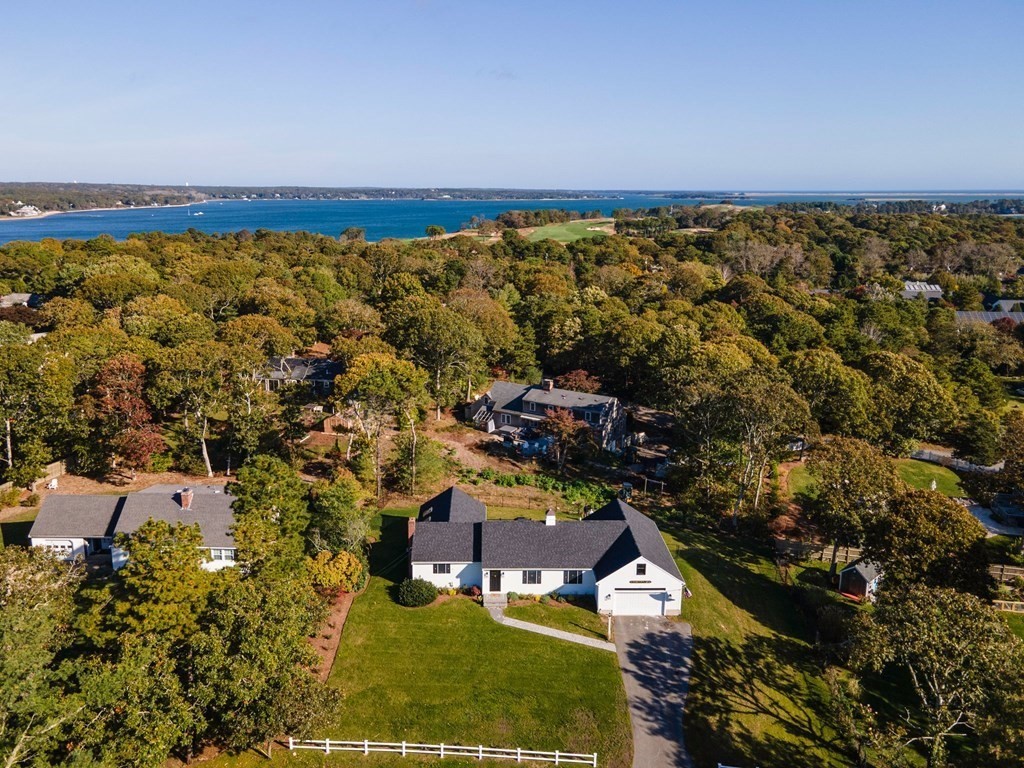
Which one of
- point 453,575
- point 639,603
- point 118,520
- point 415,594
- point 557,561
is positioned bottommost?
point 639,603

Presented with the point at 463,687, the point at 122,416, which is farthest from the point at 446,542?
the point at 122,416

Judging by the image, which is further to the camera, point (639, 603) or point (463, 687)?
point (639, 603)

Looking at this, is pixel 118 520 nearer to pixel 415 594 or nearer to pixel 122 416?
pixel 122 416

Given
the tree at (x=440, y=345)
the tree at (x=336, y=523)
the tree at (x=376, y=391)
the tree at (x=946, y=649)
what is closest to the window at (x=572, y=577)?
the tree at (x=336, y=523)

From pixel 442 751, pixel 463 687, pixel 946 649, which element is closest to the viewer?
pixel 946 649

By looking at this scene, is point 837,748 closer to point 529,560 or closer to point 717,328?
point 529,560

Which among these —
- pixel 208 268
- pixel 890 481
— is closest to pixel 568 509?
pixel 890 481
